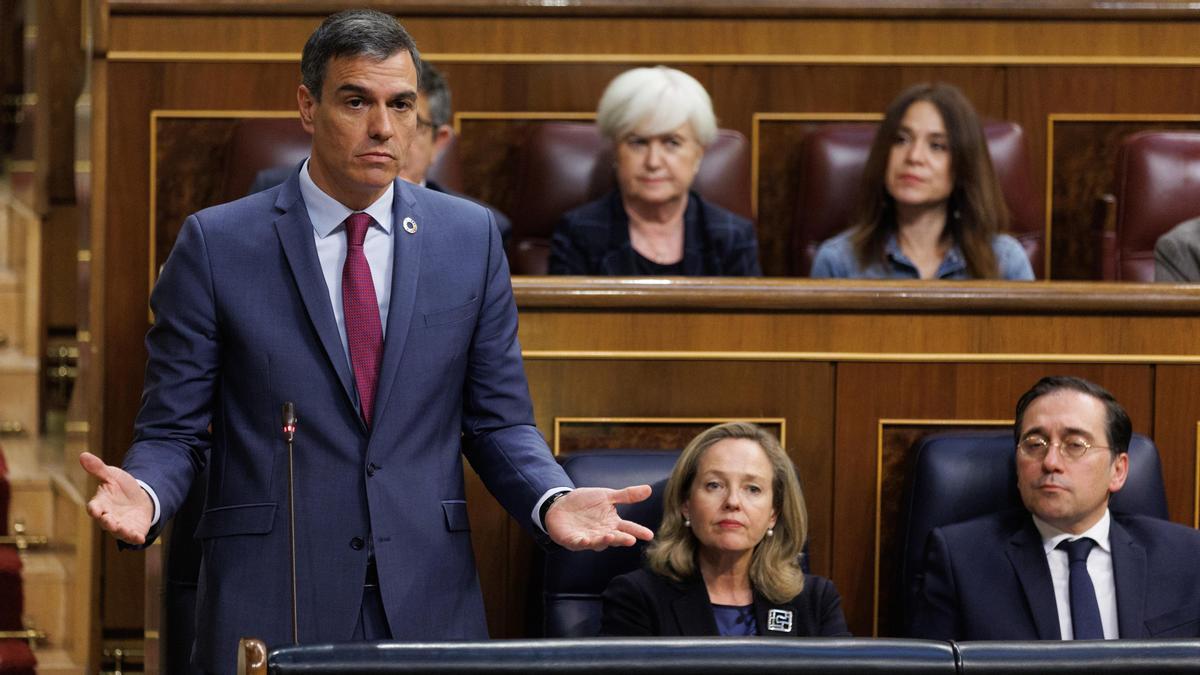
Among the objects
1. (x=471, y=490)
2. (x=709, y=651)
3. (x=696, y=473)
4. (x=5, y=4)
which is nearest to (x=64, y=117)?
(x=5, y=4)

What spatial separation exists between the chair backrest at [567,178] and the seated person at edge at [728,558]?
588 mm

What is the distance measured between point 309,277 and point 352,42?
0.41ft

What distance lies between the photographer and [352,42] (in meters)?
0.86

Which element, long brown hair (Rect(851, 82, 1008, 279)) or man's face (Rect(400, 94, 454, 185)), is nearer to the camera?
man's face (Rect(400, 94, 454, 185))

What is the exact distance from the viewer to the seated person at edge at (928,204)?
1601 mm

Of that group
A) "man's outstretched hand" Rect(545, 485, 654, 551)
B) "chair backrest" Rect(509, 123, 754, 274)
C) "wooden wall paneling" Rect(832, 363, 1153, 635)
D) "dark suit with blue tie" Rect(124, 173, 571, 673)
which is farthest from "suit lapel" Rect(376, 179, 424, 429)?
"chair backrest" Rect(509, 123, 754, 274)

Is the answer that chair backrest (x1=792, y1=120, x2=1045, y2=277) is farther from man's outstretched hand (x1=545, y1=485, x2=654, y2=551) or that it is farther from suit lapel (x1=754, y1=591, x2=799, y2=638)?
man's outstretched hand (x1=545, y1=485, x2=654, y2=551)

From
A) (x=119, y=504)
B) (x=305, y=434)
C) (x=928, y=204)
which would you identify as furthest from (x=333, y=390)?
(x=928, y=204)

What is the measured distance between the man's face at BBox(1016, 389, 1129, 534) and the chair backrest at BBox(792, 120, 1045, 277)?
57 cm

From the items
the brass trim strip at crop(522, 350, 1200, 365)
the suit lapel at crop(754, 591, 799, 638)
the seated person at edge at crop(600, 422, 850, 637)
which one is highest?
the brass trim strip at crop(522, 350, 1200, 365)

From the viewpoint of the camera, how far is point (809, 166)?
1769 mm

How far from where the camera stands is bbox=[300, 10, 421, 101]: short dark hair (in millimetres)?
858

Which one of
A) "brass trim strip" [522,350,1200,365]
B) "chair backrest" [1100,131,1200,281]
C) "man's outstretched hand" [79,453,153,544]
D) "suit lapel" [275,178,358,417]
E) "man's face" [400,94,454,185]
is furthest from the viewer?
"chair backrest" [1100,131,1200,281]

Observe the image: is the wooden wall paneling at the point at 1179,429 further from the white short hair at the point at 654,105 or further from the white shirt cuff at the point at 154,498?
the white shirt cuff at the point at 154,498
